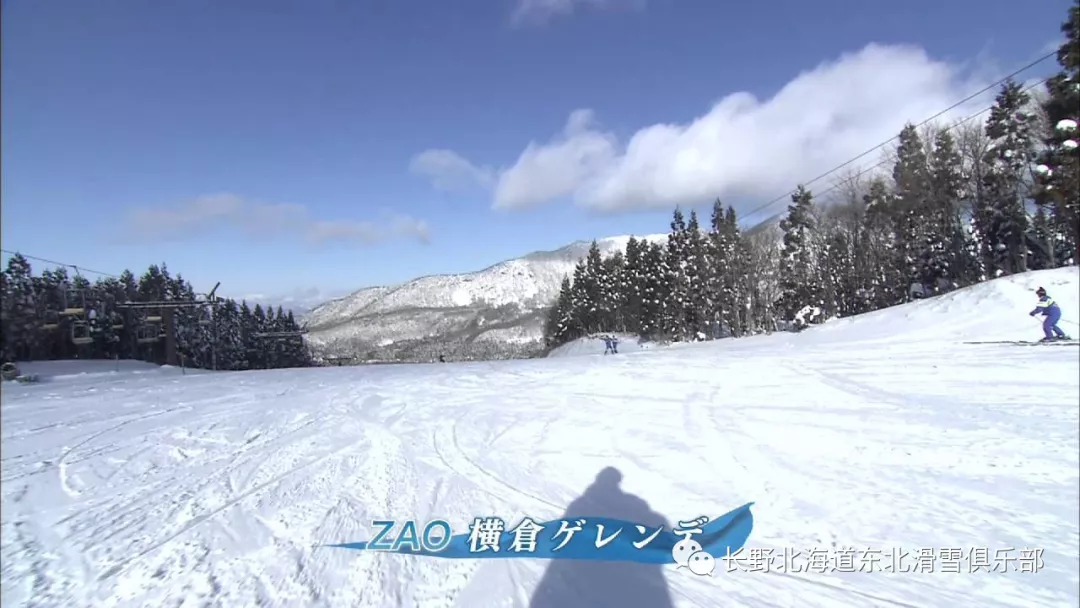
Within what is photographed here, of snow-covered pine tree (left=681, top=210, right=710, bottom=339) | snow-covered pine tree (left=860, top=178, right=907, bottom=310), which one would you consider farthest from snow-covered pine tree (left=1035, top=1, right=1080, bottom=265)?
snow-covered pine tree (left=681, top=210, right=710, bottom=339)

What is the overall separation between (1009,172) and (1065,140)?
10140 mm

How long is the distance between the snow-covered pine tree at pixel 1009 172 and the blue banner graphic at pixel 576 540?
39153 mm

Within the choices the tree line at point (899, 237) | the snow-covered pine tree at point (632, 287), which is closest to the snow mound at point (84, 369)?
the tree line at point (899, 237)

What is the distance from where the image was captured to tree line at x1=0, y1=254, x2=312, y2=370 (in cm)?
895

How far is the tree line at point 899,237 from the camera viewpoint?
2886cm

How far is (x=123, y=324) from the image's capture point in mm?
23578

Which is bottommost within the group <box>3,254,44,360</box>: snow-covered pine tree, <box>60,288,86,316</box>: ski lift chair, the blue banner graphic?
the blue banner graphic

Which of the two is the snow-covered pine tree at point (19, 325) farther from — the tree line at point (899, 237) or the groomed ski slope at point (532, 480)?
the tree line at point (899, 237)

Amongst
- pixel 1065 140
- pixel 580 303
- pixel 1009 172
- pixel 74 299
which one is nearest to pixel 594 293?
pixel 580 303

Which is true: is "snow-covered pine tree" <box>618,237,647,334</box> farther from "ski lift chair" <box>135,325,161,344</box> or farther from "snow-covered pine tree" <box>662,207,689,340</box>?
"ski lift chair" <box>135,325,161,344</box>

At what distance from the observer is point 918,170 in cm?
3388

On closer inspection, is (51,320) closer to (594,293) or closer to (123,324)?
(123,324)

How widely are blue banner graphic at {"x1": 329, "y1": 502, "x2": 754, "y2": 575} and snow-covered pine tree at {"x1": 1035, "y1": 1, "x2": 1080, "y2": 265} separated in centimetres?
2978

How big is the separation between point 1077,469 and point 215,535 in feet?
30.2
